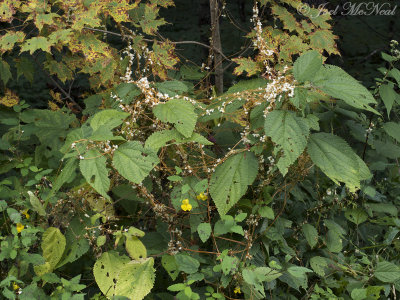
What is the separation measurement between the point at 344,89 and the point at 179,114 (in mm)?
795

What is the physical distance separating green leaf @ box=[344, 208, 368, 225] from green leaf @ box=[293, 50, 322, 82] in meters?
1.12

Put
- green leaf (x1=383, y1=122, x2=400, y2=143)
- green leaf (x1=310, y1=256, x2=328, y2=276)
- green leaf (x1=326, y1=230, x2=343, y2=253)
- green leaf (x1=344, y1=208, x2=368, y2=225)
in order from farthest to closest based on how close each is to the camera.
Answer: green leaf (x1=383, y1=122, x2=400, y2=143)
green leaf (x1=344, y1=208, x2=368, y2=225)
green leaf (x1=326, y1=230, x2=343, y2=253)
green leaf (x1=310, y1=256, x2=328, y2=276)

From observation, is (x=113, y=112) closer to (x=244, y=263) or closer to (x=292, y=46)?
(x=244, y=263)

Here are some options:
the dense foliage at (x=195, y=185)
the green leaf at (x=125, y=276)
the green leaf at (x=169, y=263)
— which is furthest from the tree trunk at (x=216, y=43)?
the green leaf at (x=125, y=276)

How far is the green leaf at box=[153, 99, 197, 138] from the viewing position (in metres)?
2.28

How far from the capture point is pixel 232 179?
2.28 meters

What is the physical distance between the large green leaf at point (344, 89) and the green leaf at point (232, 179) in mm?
485

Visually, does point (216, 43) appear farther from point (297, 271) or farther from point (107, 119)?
point (297, 271)

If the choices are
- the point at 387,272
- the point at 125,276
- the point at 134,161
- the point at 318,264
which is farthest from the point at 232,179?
the point at 387,272

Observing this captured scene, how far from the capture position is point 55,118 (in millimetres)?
3396

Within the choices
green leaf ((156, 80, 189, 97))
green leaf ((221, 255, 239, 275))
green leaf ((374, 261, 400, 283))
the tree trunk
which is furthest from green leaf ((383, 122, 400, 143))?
green leaf ((221, 255, 239, 275))

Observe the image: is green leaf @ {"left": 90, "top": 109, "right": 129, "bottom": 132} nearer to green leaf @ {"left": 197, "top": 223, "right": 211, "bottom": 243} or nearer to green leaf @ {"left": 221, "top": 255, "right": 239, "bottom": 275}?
green leaf @ {"left": 197, "top": 223, "right": 211, "bottom": 243}

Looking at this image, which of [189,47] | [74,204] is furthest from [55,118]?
[189,47]

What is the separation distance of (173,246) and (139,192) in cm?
35
